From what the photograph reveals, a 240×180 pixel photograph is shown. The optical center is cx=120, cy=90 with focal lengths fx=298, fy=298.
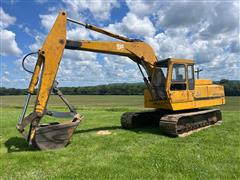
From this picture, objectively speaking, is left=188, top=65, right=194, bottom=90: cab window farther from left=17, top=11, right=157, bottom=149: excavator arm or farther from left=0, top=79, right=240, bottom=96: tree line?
left=0, top=79, right=240, bottom=96: tree line

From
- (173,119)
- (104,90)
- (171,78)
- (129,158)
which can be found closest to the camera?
(129,158)

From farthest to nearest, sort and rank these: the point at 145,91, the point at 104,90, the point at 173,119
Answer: the point at 104,90, the point at 145,91, the point at 173,119

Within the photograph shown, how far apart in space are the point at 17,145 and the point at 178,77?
605 centimetres

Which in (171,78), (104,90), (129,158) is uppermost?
(104,90)

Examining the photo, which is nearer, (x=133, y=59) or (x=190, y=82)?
(x=133, y=59)

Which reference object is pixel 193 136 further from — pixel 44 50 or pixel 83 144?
pixel 44 50

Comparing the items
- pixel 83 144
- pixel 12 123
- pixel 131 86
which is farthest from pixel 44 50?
pixel 131 86

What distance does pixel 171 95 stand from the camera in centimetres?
1063

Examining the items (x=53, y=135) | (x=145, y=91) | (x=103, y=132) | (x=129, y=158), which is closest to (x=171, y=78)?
(x=145, y=91)

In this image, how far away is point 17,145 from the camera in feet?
30.2

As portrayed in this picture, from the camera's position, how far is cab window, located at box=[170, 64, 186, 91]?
10.9m

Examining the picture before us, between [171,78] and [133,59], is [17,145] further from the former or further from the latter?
[171,78]

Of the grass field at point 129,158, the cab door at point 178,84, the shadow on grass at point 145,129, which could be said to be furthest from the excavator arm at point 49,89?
the cab door at point 178,84

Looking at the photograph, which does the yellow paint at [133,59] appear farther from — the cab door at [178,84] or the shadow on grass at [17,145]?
the shadow on grass at [17,145]
